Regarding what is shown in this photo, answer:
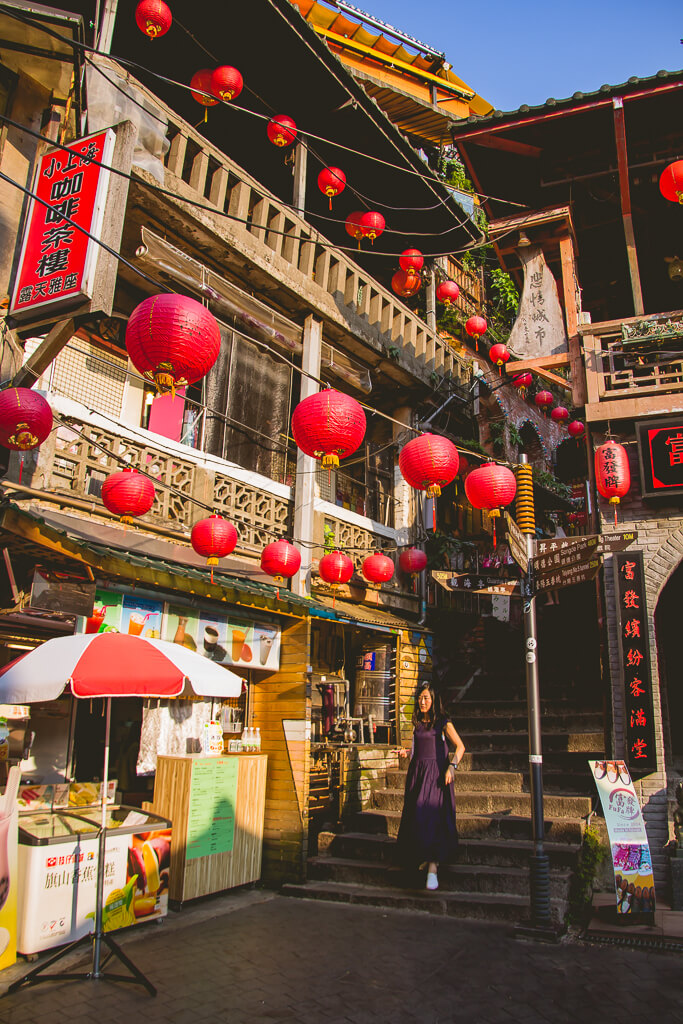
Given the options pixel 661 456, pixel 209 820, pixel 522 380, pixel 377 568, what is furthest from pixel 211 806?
pixel 522 380

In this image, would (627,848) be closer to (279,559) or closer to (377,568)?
(279,559)

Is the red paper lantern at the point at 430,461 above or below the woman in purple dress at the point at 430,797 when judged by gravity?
above

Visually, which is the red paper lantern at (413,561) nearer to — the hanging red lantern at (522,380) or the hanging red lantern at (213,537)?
the hanging red lantern at (522,380)

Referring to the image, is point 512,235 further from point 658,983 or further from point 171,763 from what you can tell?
point 658,983

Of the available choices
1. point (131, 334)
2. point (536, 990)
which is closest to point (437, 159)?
point (131, 334)

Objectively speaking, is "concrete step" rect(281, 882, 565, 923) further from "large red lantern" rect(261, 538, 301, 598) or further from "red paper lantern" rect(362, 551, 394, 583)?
"red paper lantern" rect(362, 551, 394, 583)

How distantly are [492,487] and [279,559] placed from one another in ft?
9.97

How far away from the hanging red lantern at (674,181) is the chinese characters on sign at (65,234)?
6.95 meters

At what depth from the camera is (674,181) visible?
881 centimetres

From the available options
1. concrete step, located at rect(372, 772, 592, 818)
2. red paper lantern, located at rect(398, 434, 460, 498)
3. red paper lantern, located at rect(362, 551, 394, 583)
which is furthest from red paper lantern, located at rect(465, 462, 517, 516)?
concrete step, located at rect(372, 772, 592, 818)

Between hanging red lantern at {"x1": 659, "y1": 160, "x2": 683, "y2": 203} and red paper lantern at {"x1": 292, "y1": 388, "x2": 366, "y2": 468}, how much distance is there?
18.3ft

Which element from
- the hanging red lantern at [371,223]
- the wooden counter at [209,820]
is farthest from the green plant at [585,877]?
the hanging red lantern at [371,223]

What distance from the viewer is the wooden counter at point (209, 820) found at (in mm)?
8000

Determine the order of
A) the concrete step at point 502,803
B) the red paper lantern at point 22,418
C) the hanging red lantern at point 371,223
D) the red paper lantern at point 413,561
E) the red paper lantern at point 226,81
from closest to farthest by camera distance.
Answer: the red paper lantern at point 22,418 → the concrete step at point 502,803 → the red paper lantern at point 226,81 → the hanging red lantern at point 371,223 → the red paper lantern at point 413,561
